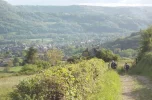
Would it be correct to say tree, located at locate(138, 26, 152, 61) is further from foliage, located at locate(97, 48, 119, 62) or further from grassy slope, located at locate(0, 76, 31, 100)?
grassy slope, located at locate(0, 76, 31, 100)

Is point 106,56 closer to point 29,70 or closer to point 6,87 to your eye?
point 29,70

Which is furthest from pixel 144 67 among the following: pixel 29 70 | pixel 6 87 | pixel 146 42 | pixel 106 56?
pixel 106 56

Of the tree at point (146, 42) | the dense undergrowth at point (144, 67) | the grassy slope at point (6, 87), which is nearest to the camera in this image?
the grassy slope at point (6, 87)

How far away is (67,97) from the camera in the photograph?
12.1 metres

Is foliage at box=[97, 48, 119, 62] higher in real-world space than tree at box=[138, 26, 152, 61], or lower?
lower

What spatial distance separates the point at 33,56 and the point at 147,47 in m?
54.1

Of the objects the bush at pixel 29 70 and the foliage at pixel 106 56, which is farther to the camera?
the foliage at pixel 106 56

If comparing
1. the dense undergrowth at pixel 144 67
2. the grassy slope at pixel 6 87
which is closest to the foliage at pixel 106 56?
the dense undergrowth at pixel 144 67

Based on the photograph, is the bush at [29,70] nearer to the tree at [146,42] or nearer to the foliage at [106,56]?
the foliage at [106,56]

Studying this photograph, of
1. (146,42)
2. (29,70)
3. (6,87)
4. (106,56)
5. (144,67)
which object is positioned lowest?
(106,56)

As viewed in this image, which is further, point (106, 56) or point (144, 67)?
point (106, 56)

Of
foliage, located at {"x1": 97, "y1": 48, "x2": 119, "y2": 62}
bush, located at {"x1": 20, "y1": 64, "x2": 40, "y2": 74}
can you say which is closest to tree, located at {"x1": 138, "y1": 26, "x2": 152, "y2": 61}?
foliage, located at {"x1": 97, "y1": 48, "x2": 119, "y2": 62}

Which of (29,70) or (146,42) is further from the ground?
(146,42)

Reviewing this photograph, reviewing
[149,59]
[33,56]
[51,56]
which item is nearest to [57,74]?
[149,59]
